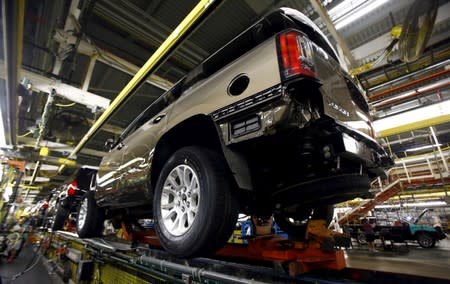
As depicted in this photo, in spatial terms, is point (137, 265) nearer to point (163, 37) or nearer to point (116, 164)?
point (116, 164)

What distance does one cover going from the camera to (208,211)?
61.1 inches

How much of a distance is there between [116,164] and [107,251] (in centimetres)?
135

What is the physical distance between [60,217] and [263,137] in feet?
25.4

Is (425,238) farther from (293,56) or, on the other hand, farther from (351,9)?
(293,56)

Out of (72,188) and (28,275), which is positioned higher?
(72,188)

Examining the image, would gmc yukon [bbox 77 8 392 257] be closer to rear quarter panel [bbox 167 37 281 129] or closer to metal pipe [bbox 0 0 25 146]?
rear quarter panel [bbox 167 37 281 129]

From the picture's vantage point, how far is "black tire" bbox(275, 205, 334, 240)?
2.44 metres

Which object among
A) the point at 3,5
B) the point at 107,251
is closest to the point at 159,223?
the point at 107,251

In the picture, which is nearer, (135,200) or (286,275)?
(286,275)

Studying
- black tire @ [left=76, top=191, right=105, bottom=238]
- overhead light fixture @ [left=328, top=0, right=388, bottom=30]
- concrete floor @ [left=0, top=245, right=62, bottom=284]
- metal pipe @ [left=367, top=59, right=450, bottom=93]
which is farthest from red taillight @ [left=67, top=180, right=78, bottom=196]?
metal pipe @ [left=367, top=59, right=450, bottom=93]

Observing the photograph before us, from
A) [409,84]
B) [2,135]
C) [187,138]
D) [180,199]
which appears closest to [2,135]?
[2,135]

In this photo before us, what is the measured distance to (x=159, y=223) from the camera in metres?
1.99

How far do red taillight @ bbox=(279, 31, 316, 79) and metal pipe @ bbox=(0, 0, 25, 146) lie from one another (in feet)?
7.45

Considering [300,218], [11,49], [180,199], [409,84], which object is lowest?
[300,218]
